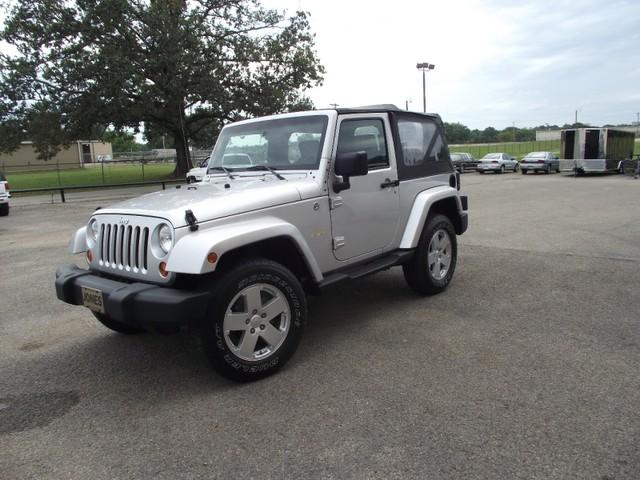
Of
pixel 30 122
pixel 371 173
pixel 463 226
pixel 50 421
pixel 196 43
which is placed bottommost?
pixel 50 421

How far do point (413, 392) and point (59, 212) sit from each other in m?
15.7

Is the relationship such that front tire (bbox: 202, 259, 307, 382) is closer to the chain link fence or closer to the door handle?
the door handle

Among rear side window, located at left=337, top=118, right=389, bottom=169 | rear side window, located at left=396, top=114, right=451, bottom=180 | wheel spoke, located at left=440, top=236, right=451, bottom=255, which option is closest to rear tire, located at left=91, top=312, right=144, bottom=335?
rear side window, located at left=337, top=118, right=389, bottom=169

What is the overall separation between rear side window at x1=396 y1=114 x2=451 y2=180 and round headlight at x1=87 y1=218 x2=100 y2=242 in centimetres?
278

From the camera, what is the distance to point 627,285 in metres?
5.71

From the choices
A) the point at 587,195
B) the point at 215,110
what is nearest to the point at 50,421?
the point at 587,195

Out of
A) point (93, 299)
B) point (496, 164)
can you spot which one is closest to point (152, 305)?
point (93, 299)

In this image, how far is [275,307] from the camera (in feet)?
12.0

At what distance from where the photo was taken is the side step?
4223mm

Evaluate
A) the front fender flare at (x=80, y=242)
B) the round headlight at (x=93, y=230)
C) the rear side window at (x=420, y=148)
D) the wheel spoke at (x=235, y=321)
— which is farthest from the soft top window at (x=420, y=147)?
the front fender flare at (x=80, y=242)

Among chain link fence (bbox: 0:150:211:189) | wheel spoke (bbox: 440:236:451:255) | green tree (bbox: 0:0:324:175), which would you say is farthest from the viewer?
chain link fence (bbox: 0:150:211:189)

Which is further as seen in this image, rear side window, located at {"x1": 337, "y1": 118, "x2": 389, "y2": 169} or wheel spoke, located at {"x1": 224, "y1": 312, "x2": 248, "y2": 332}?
rear side window, located at {"x1": 337, "y1": 118, "x2": 389, "y2": 169}

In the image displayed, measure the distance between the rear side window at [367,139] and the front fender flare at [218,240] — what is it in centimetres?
107

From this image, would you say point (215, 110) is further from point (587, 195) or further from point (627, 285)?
point (627, 285)
